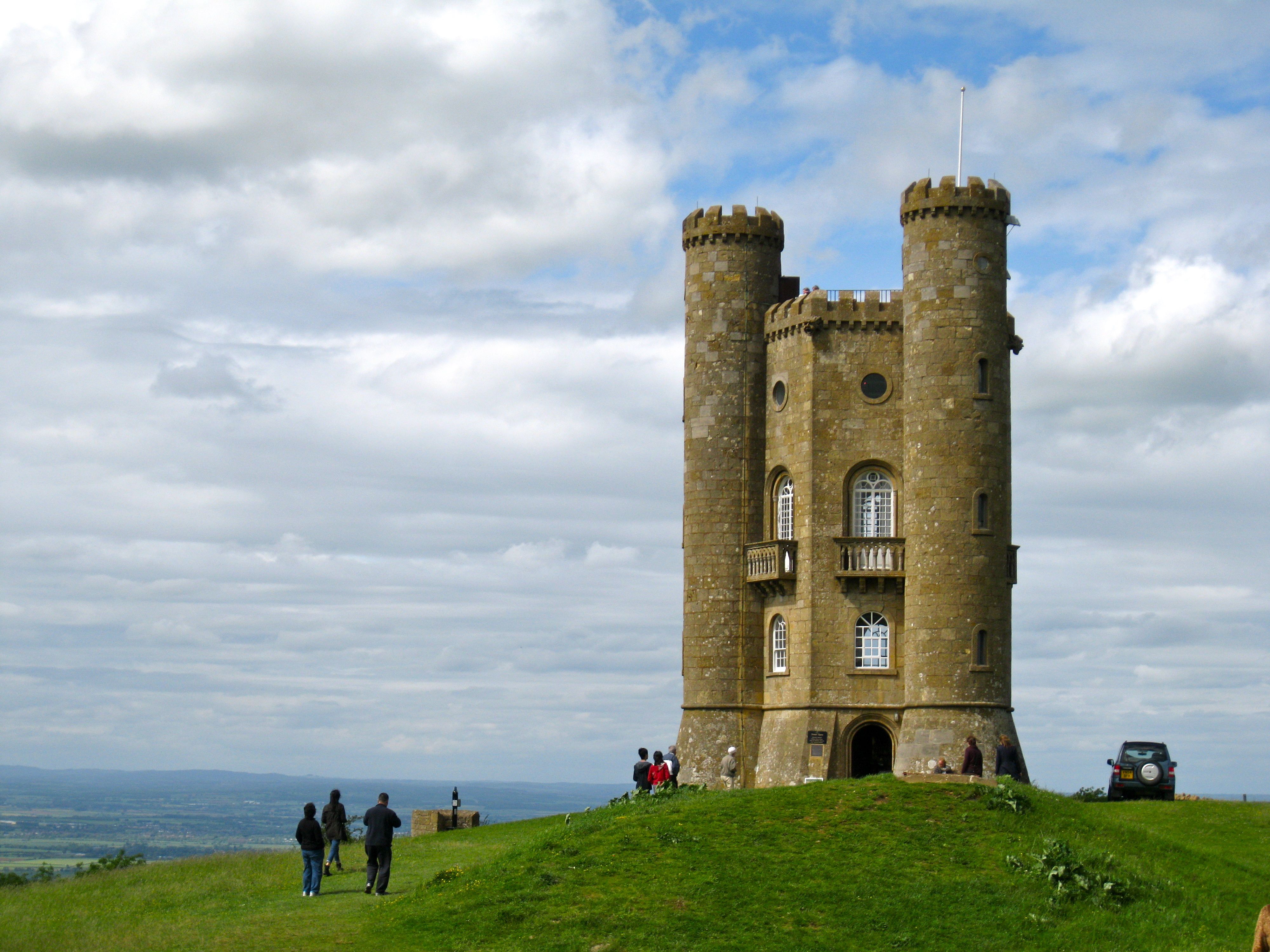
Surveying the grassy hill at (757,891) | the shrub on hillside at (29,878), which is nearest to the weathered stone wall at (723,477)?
the grassy hill at (757,891)

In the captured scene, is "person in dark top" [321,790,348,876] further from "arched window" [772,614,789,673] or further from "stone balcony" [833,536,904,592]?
"stone balcony" [833,536,904,592]

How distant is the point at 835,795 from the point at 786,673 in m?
16.0

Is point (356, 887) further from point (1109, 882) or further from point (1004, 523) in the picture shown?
point (1004, 523)

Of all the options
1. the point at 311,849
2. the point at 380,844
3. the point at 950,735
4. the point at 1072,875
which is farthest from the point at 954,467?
the point at 311,849

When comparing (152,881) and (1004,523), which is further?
(1004,523)

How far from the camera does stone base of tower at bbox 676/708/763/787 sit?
51719mm

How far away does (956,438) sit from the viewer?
48438 mm

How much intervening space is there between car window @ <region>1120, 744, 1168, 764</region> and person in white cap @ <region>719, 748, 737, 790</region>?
11.1m

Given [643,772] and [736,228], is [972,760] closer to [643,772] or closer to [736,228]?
[643,772]

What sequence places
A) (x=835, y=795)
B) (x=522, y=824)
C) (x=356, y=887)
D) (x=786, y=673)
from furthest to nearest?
(x=786, y=673) < (x=522, y=824) < (x=835, y=795) < (x=356, y=887)

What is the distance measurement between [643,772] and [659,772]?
1031mm

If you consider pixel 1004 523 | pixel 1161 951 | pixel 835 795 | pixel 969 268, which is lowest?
pixel 1161 951

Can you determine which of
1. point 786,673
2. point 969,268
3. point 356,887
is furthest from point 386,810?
point 969,268

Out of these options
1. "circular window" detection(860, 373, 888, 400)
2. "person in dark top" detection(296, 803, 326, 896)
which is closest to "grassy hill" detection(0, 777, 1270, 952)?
"person in dark top" detection(296, 803, 326, 896)
